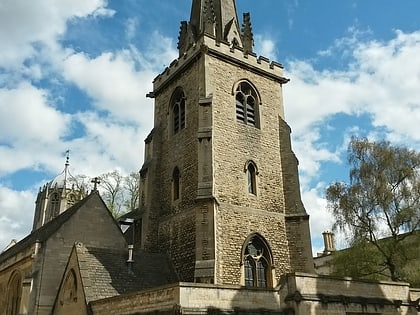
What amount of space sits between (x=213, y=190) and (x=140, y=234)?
509 cm

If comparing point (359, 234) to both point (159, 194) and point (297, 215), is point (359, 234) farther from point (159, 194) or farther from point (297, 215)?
point (159, 194)

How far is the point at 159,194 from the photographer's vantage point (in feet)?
69.8

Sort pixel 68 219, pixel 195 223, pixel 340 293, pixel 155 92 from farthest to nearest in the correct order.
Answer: pixel 155 92 < pixel 68 219 < pixel 195 223 < pixel 340 293

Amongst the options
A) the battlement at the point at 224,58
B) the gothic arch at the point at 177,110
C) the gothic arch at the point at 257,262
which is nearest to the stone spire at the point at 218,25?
the battlement at the point at 224,58

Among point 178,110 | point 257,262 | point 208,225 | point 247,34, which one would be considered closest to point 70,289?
point 208,225

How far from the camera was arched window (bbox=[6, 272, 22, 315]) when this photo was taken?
802 inches

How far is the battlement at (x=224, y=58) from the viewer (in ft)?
68.7

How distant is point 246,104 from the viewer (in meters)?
21.6

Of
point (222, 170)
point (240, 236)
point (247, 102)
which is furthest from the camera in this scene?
point (247, 102)

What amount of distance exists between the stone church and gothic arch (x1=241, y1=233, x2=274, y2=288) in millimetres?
45

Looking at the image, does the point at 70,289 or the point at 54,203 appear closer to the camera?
the point at 70,289

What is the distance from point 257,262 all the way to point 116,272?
589cm

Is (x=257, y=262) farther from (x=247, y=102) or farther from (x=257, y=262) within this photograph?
(x=247, y=102)

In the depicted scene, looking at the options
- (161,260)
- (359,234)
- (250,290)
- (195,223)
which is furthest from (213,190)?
(359,234)
